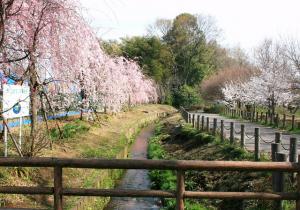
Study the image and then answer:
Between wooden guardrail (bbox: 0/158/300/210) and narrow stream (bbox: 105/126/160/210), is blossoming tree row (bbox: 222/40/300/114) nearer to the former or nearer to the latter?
narrow stream (bbox: 105/126/160/210)

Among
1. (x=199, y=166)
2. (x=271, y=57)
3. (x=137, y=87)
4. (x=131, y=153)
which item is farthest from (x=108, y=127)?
(x=271, y=57)

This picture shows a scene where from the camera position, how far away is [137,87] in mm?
45062

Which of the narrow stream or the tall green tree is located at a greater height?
the tall green tree

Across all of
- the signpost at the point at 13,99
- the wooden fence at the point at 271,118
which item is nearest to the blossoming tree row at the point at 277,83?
the wooden fence at the point at 271,118

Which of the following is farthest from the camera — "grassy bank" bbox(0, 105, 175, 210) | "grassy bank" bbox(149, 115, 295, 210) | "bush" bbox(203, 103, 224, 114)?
"bush" bbox(203, 103, 224, 114)

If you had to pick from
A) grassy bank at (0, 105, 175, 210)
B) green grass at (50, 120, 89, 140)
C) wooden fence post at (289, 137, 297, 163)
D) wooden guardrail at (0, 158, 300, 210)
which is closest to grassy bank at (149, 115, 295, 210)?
wooden fence post at (289, 137, 297, 163)

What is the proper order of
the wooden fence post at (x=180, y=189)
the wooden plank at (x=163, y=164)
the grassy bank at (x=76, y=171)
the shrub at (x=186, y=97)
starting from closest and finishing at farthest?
the wooden plank at (x=163, y=164), the wooden fence post at (x=180, y=189), the grassy bank at (x=76, y=171), the shrub at (x=186, y=97)

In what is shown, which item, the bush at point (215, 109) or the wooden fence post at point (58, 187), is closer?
the wooden fence post at point (58, 187)

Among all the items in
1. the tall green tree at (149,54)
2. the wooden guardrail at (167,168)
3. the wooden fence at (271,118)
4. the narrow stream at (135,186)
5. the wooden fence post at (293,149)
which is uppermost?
the tall green tree at (149,54)

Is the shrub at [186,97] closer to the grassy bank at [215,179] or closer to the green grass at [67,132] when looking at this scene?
the grassy bank at [215,179]

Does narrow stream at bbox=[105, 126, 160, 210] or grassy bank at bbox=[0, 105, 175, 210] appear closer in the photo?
grassy bank at bbox=[0, 105, 175, 210]

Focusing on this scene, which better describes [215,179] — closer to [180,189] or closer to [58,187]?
A: [180,189]

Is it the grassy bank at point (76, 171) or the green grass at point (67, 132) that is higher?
the green grass at point (67, 132)

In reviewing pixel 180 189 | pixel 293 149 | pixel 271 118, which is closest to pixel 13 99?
pixel 180 189
